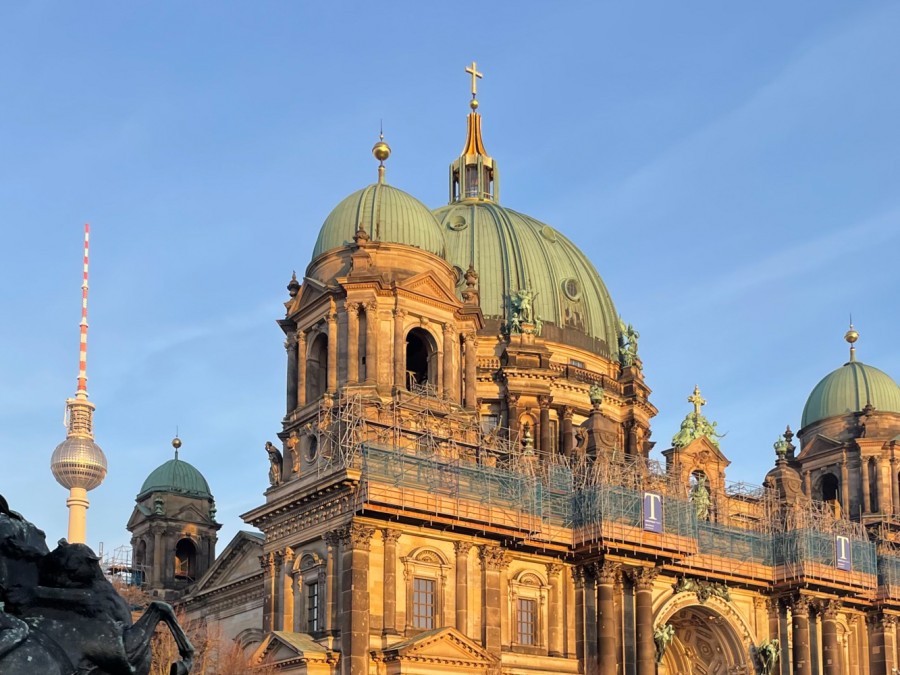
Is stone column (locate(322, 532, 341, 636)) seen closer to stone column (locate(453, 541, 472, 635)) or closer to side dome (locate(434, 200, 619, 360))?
stone column (locate(453, 541, 472, 635))

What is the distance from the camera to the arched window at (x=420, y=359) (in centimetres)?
7256

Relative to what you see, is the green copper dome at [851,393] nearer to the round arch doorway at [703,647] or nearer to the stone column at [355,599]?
the round arch doorway at [703,647]

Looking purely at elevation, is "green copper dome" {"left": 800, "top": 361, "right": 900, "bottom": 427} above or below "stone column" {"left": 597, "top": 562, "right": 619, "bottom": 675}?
above

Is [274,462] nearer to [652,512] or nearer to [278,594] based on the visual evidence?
[278,594]

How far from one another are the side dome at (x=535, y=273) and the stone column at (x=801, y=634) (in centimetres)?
2377

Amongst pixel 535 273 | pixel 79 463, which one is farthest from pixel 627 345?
pixel 79 463

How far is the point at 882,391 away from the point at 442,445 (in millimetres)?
47046

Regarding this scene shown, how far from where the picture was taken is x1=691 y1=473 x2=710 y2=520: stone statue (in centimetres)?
8169

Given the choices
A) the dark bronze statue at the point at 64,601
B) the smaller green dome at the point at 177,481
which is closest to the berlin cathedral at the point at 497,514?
the smaller green dome at the point at 177,481

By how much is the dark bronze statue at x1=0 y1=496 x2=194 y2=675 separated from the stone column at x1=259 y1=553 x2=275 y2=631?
50789 millimetres

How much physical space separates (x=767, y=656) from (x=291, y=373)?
104 feet

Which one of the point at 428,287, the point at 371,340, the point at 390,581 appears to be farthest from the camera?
the point at 428,287

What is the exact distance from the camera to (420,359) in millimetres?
75625

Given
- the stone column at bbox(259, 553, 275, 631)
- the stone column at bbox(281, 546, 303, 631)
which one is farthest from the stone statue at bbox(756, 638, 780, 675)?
the stone column at bbox(259, 553, 275, 631)
